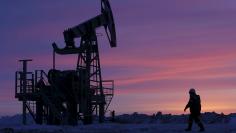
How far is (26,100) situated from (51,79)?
88.4 inches

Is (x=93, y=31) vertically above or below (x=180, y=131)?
above

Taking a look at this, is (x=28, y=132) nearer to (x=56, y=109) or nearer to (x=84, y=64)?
(x=56, y=109)

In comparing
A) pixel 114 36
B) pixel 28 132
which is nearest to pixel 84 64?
pixel 114 36

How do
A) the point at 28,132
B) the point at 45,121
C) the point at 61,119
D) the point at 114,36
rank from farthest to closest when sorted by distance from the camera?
the point at 114,36
the point at 45,121
the point at 61,119
the point at 28,132

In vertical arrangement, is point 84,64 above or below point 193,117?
above

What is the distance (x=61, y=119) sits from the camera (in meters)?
36.1

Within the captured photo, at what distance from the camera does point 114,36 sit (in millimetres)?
41188

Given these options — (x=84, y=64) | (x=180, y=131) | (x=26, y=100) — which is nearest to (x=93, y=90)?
(x=84, y=64)

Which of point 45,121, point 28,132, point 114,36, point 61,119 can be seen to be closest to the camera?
point 28,132

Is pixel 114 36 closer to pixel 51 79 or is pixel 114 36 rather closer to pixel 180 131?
pixel 51 79

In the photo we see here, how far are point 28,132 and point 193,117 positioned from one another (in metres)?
6.24

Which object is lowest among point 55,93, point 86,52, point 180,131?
point 180,131

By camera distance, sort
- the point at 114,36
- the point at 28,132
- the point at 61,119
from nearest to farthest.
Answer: the point at 28,132, the point at 61,119, the point at 114,36

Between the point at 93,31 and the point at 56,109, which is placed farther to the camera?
the point at 93,31
